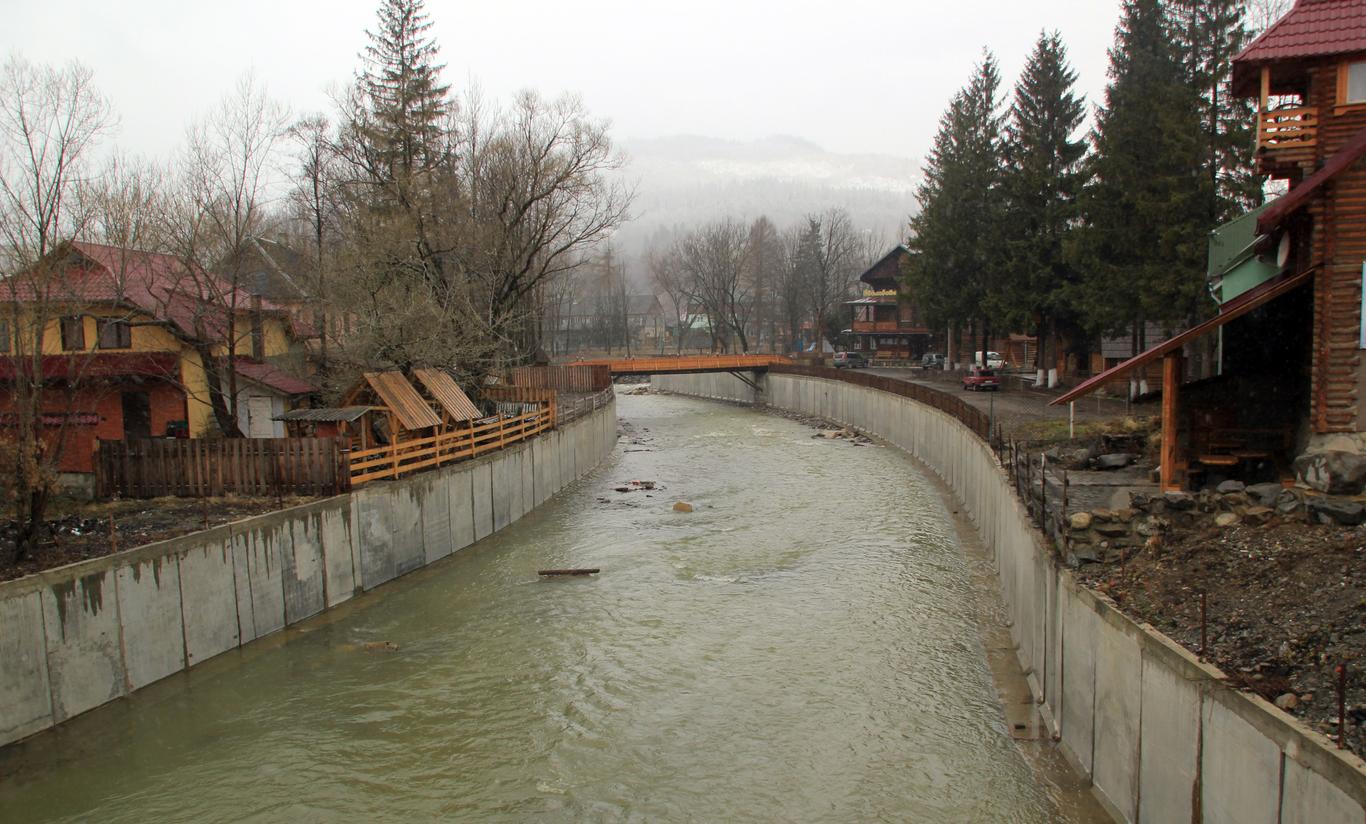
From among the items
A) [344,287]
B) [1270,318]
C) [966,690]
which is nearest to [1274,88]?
[1270,318]

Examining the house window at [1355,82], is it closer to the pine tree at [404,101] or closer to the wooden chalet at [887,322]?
the pine tree at [404,101]

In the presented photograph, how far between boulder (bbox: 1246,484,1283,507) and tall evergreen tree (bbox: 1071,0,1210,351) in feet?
62.7

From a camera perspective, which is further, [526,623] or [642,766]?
[526,623]

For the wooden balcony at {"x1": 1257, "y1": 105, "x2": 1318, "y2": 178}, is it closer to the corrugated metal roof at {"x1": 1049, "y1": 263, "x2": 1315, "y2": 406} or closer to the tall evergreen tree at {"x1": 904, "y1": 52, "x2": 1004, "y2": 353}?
the corrugated metal roof at {"x1": 1049, "y1": 263, "x2": 1315, "y2": 406}

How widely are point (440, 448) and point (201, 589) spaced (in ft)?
29.9

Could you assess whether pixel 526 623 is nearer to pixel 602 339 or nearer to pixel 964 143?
pixel 964 143

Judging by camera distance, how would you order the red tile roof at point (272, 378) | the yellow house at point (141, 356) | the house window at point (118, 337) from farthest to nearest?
the red tile roof at point (272, 378) → the house window at point (118, 337) → the yellow house at point (141, 356)

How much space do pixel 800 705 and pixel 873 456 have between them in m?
28.1

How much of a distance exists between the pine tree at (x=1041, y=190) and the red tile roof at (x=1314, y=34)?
2552 cm

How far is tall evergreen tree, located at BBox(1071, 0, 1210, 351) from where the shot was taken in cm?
3098

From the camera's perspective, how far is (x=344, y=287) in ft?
97.8

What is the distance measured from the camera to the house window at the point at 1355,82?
16078 millimetres

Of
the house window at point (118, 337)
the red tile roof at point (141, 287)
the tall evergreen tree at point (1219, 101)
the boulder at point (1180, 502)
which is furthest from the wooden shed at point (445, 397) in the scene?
the tall evergreen tree at point (1219, 101)

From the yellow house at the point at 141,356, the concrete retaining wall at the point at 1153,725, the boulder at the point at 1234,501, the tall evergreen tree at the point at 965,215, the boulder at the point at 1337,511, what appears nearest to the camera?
the concrete retaining wall at the point at 1153,725
